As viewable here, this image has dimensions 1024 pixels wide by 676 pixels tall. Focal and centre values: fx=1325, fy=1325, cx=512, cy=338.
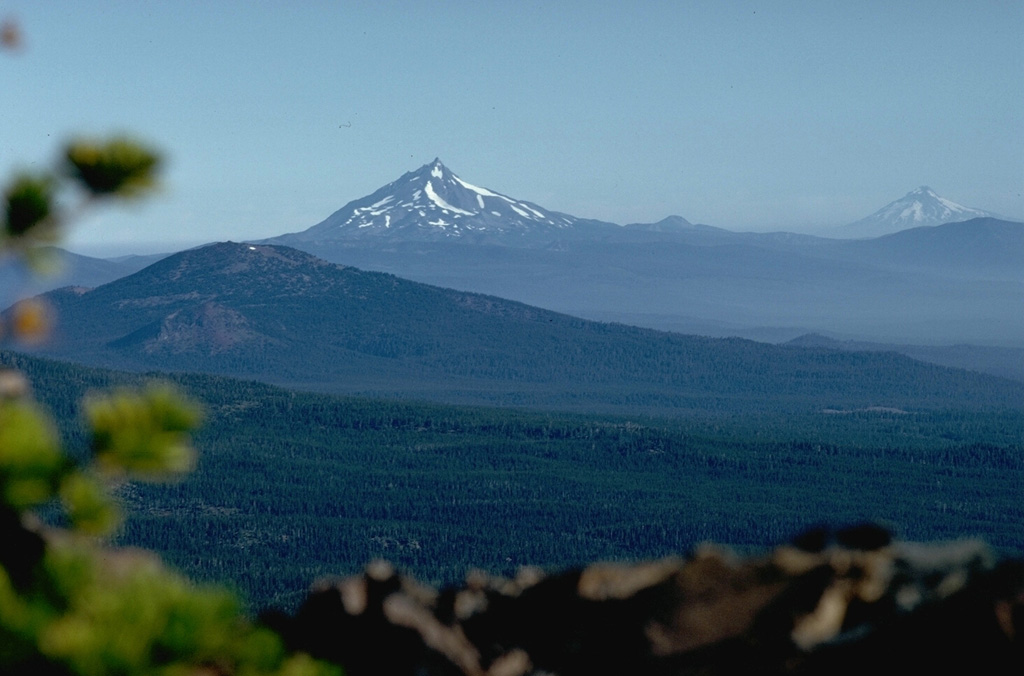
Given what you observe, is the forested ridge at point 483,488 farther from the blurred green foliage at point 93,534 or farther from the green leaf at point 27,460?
the green leaf at point 27,460

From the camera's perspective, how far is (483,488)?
12238 centimetres

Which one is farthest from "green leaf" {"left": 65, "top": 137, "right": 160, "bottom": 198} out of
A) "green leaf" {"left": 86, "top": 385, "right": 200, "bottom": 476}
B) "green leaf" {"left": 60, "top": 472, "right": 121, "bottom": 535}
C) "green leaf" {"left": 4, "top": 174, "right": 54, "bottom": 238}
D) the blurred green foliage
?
"green leaf" {"left": 60, "top": 472, "right": 121, "bottom": 535}

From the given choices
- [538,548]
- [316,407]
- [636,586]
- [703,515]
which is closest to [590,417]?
[316,407]

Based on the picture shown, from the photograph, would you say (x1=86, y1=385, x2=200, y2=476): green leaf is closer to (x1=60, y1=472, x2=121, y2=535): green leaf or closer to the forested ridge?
(x1=60, y1=472, x2=121, y2=535): green leaf

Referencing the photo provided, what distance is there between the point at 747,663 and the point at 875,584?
152 centimetres

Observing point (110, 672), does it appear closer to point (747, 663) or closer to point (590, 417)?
point (747, 663)

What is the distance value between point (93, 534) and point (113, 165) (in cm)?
235

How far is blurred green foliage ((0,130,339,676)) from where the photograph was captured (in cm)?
755

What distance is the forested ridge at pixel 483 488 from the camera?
97.4 meters

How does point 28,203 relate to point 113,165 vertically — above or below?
below

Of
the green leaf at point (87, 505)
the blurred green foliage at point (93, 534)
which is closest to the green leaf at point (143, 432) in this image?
the blurred green foliage at point (93, 534)

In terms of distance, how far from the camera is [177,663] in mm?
7676

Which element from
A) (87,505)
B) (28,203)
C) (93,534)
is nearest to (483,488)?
(93,534)

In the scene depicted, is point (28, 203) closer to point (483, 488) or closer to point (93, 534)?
point (93, 534)
